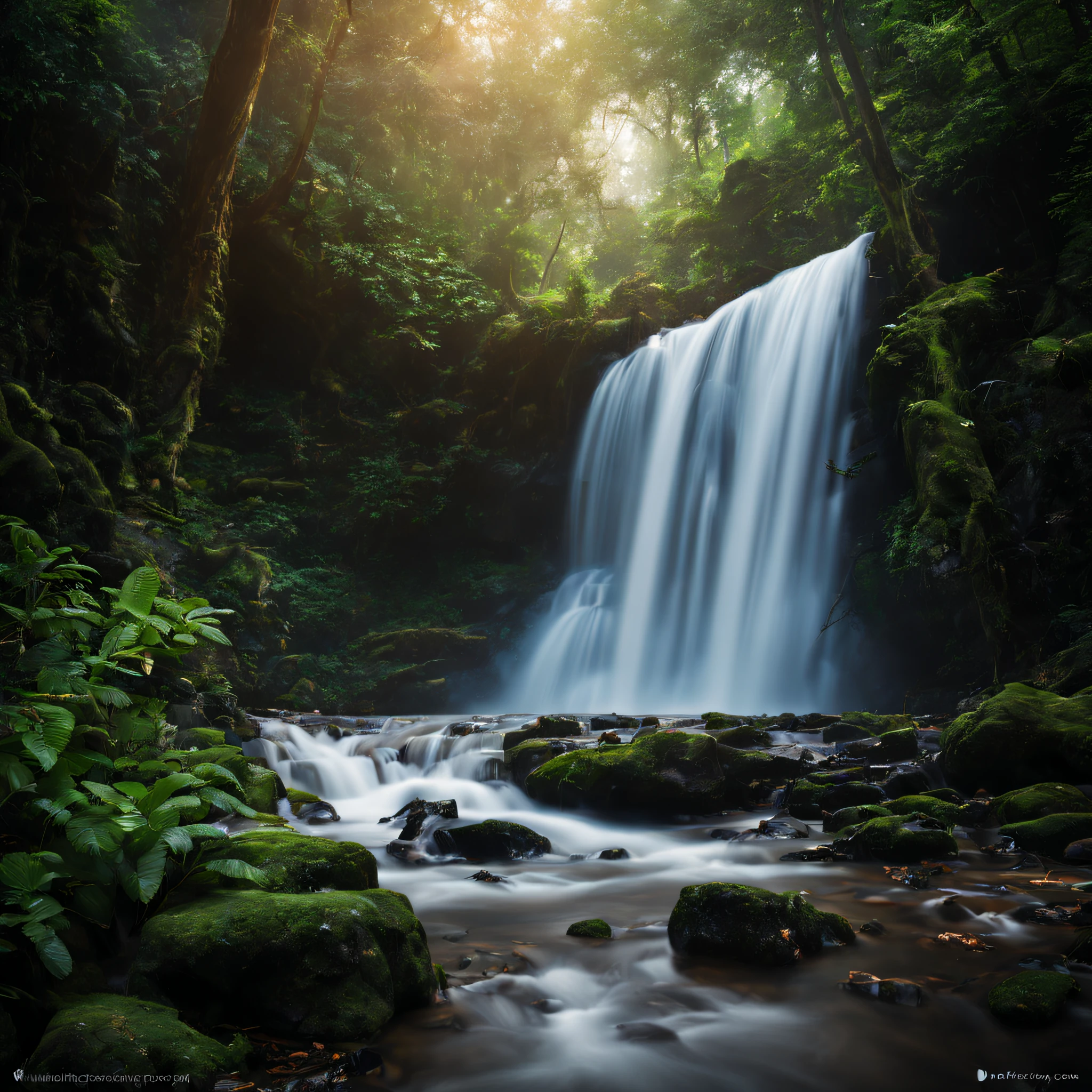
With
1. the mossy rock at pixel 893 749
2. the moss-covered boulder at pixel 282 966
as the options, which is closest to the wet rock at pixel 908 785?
the mossy rock at pixel 893 749

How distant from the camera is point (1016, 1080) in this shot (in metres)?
2.30

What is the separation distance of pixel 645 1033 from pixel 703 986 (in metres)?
0.44

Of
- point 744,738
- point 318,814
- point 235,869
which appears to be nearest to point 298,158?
point 318,814

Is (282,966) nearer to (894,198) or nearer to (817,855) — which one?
(817,855)

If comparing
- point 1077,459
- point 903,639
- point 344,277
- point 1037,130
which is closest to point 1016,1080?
→ point 1077,459

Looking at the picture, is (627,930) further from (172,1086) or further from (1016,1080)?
(172,1086)

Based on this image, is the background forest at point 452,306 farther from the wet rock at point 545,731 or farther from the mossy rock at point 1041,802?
the wet rock at point 545,731

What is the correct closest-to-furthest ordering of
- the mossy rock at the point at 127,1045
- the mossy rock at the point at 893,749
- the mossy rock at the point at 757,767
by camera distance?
the mossy rock at the point at 127,1045 < the mossy rock at the point at 757,767 < the mossy rock at the point at 893,749

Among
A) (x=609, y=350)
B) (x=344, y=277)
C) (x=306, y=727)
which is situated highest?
(x=344, y=277)

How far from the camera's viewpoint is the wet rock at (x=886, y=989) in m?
2.87

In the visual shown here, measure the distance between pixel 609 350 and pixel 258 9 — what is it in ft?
34.5

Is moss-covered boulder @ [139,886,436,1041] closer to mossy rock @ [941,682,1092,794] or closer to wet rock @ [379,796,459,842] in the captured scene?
wet rock @ [379,796,459,842]

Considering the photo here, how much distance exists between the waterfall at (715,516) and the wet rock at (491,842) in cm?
862

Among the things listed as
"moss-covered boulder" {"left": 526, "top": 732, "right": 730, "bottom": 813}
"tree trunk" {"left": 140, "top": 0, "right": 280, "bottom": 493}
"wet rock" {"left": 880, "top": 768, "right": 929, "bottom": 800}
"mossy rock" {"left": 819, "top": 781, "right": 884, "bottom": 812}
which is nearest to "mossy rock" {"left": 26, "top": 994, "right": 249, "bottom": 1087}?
"moss-covered boulder" {"left": 526, "top": 732, "right": 730, "bottom": 813}
